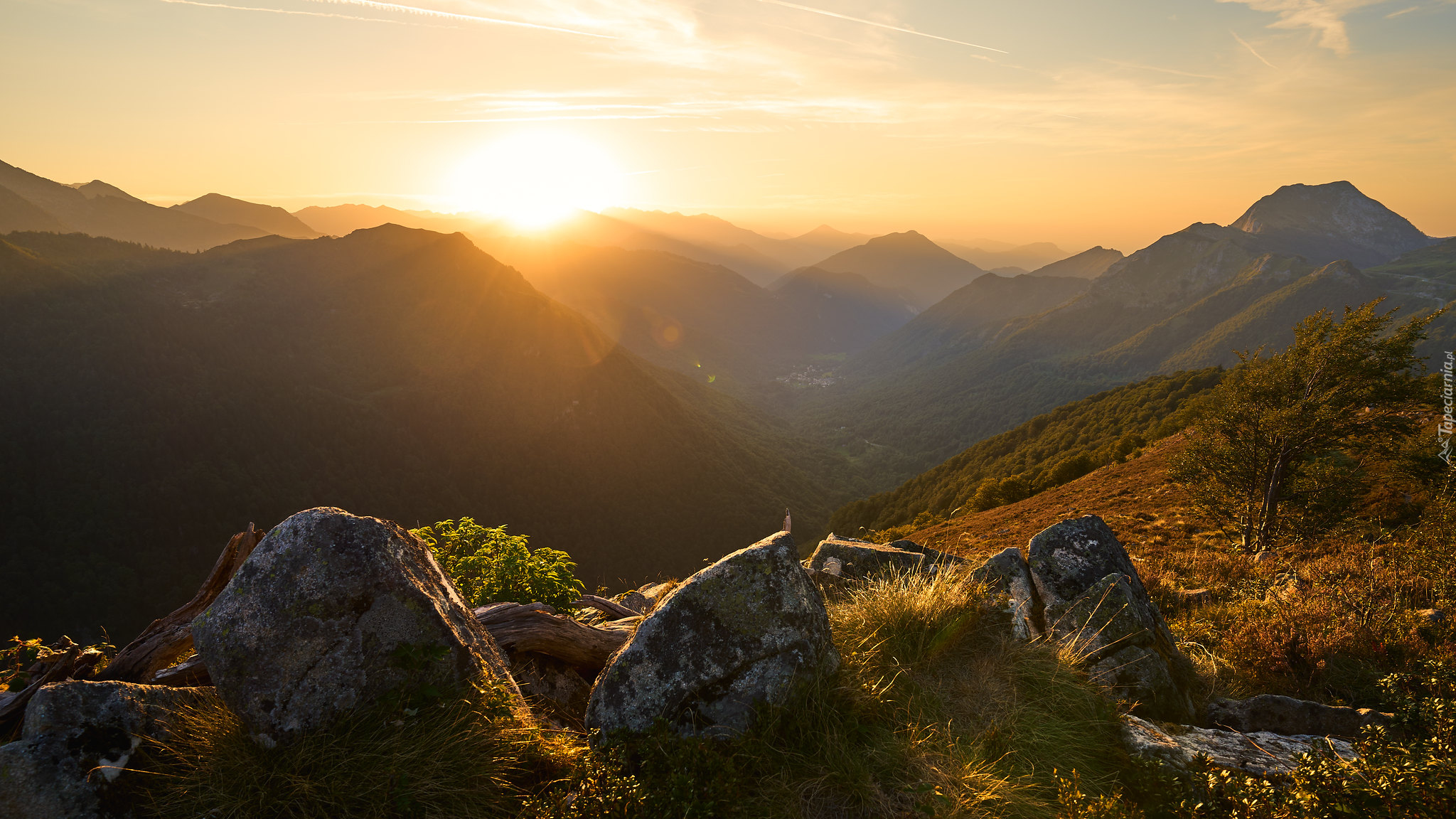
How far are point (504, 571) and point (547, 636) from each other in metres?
2.57

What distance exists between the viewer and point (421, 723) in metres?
4.77

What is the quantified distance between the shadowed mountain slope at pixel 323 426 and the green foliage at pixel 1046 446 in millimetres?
32351

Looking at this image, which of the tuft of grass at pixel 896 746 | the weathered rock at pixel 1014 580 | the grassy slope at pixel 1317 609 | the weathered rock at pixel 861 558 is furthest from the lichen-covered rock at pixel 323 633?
the grassy slope at pixel 1317 609

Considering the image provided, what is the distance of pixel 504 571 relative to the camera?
962cm

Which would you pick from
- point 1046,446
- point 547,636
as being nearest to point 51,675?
point 547,636

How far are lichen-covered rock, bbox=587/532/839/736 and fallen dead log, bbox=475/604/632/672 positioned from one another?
2.31 m

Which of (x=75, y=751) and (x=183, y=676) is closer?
(x=75, y=751)

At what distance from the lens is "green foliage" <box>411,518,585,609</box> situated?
9.34 meters

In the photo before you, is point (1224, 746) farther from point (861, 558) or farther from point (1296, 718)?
point (861, 558)

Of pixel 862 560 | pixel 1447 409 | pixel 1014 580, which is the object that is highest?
pixel 1447 409

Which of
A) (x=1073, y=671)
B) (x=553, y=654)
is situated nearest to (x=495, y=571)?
(x=553, y=654)

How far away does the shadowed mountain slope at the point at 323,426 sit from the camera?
361 feet

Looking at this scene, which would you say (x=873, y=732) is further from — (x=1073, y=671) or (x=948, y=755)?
(x=1073, y=671)

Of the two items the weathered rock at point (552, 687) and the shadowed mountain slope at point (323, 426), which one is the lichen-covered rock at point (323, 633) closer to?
the weathered rock at point (552, 687)
